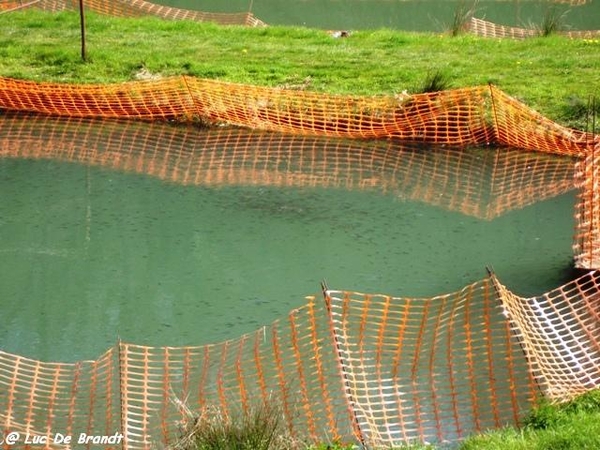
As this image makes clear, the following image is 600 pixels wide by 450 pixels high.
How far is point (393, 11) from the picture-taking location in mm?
25703

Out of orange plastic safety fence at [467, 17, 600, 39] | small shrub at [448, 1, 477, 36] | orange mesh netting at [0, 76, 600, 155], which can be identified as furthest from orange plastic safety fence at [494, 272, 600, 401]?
orange plastic safety fence at [467, 17, 600, 39]

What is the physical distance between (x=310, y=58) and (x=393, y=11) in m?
7.56

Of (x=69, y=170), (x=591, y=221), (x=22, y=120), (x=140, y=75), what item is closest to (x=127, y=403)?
(x=591, y=221)

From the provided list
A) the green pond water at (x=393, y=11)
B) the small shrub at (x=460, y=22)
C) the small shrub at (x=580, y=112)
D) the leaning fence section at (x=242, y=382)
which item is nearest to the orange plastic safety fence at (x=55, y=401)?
the leaning fence section at (x=242, y=382)

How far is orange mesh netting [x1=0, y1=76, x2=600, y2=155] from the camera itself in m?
15.3

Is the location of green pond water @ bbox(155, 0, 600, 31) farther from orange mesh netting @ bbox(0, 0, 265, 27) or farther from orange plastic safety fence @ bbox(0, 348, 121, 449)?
orange plastic safety fence @ bbox(0, 348, 121, 449)

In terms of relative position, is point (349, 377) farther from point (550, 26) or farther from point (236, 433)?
point (550, 26)

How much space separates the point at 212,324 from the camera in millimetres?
10766

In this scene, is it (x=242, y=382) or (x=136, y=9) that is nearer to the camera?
(x=242, y=382)

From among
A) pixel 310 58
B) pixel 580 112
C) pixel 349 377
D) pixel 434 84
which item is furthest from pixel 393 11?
pixel 349 377

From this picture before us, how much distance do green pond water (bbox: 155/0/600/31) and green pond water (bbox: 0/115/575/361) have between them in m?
9.65

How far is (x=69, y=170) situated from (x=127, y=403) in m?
5.96

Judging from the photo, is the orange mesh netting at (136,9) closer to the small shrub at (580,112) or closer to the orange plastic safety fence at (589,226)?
the small shrub at (580,112)

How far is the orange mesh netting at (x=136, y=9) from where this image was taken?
23.4 meters
